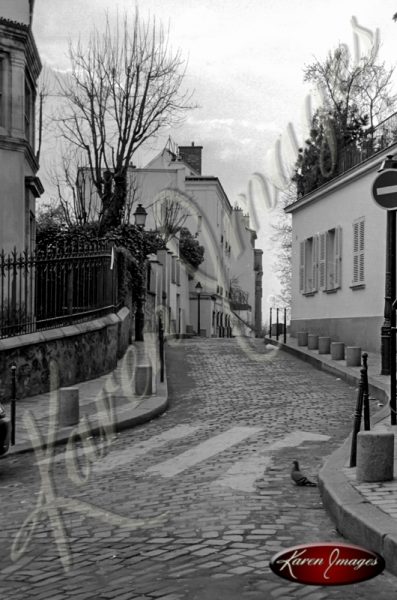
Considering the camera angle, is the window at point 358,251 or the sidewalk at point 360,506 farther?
the window at point 358,251

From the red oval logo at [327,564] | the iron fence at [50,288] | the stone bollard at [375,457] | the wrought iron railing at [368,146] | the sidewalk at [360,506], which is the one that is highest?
the wrought iron railing at [368,146]

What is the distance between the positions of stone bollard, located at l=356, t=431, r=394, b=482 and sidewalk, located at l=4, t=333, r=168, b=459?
14.6 feet

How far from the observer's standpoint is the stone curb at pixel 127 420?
419 inches

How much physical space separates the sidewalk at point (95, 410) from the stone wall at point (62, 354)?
22 cm

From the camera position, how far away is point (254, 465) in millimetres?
8859

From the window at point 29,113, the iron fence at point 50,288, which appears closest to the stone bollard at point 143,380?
the iron fence at point 50,288

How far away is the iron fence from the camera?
48.1ft

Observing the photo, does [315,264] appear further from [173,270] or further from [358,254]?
[173,270]

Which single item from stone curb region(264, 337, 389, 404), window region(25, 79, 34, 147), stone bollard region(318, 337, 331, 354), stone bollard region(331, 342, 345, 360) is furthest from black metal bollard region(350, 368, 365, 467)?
window region(25, 79, 34, 147)

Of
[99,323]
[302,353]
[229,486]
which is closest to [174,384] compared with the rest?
[99,323]

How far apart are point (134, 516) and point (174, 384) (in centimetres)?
1025

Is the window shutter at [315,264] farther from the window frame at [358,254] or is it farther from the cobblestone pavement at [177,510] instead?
the cobblestone pavement at [177,510]

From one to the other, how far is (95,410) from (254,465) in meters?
4.80

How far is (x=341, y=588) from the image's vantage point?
4863 mm
